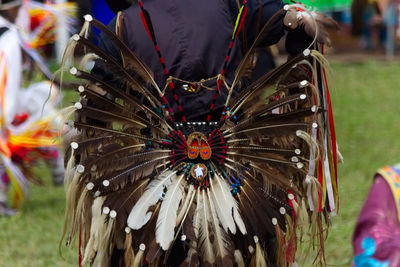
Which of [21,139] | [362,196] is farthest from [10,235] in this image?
[362,196]

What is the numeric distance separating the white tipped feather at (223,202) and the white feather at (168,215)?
13cm

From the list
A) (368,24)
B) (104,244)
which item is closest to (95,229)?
(104,244)

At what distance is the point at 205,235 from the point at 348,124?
694cm

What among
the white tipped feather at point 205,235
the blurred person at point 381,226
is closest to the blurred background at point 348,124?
the white tipped feather at point 205,235

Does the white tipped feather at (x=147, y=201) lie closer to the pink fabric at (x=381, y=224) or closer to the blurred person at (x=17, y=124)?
the pink fabric at (x=381, y=224)

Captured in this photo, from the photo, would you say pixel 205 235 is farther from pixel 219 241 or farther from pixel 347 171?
pixel 347 171

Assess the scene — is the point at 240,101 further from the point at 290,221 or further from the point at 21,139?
the point at 21,139

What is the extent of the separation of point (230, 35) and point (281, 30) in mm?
A: 204

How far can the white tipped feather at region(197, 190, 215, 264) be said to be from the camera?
118 inches

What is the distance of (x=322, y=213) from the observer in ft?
11.1

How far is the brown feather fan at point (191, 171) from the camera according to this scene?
9.91ft

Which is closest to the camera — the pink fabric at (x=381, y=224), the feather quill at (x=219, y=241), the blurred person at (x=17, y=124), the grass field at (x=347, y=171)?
the pink fabric at (x=381, y=224)

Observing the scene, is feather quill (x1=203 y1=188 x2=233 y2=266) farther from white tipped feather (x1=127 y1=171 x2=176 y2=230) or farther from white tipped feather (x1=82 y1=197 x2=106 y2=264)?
white tipped feather (x1=82 y1=197 x2=106 y2=264)

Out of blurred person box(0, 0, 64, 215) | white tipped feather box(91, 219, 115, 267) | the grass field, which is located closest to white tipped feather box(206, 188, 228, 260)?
white tipped feather box(91, 219, 115, 267)
